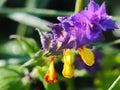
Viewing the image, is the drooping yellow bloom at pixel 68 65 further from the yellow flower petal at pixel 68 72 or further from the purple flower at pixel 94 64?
the purple flower at pixel 94 64

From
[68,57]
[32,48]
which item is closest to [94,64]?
[32,48]

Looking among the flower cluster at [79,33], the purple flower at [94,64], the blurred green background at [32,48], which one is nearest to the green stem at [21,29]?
the blurred green background at [32,48]

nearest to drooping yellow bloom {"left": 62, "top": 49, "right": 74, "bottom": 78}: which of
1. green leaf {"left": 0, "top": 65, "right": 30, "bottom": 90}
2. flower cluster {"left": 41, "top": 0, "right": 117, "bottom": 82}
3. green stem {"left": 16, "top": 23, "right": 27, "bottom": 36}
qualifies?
flower cluster {"left": 41, "top": 0, "right": 117, "bottom": 82}

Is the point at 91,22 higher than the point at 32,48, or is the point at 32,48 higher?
the point at 91,22

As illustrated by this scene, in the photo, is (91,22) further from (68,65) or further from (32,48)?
(32,48)

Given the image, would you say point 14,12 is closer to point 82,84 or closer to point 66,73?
point 82,84

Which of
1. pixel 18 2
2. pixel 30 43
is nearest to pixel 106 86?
pixel 30 43

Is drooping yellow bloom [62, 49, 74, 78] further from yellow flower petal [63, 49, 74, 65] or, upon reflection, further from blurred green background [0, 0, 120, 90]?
blurred green background [0, 0, 120, 90]
